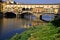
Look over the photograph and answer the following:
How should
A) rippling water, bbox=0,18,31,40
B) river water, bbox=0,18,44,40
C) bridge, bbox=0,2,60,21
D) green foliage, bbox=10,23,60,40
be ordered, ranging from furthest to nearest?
1. bridge, bbox=0,2,60,21
2. river water, bbox=0,18,44,40
3. rippling water, bbox=0,18,31,40
4. green foliage, bbox=10,23,60,40

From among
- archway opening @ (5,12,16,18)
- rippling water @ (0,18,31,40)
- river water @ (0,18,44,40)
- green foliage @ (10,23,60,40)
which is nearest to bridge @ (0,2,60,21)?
archway opening @ (5,12,16,18)

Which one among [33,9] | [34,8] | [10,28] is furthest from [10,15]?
[10,28]

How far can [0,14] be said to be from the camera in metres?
93.1

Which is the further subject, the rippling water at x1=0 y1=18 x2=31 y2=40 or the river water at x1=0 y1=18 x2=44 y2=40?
the river water at x1=0 y1=18 x2=44 y2=40

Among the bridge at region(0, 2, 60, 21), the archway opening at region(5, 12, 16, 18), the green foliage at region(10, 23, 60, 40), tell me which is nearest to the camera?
the green foliage at region(10, 23, 60, 40)

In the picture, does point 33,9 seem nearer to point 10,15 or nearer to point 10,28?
point 10,15

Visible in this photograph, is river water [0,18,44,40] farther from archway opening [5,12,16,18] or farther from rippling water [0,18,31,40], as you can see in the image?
archway opening [5,12,16,18]

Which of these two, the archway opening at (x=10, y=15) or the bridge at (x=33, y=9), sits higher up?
the bridge at (x=33, y=9)

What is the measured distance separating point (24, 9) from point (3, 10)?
830 cm

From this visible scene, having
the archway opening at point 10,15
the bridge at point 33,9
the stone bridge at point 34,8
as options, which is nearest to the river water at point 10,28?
the bridge at point 33,9

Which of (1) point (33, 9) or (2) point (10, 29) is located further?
(1) point (33, 9)

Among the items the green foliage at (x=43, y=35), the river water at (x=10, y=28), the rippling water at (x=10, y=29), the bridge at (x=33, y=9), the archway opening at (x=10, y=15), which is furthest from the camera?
the archway opening at (x=10, y=15)

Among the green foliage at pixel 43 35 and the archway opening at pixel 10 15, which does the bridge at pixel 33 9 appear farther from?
the green foliage at pixel 43 35

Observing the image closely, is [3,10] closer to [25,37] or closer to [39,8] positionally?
[39,8]
